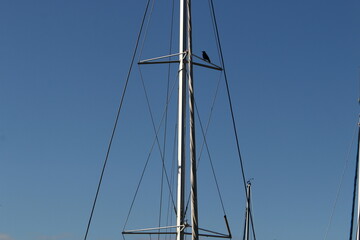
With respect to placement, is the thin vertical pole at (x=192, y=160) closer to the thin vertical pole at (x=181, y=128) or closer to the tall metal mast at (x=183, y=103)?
the tall metal mast at (x=183, y=103)

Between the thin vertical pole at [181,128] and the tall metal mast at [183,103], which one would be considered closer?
the tall metal mast at [183,103]

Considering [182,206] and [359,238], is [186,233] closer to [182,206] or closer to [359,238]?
[182,206]

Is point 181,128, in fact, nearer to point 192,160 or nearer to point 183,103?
point 183,103

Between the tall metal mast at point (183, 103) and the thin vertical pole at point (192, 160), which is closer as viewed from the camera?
the thin vertical pole at point (192, 160)

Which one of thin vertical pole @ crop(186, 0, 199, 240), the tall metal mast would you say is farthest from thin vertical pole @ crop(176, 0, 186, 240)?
thin vertical pole @ crop(186, 0, 199, 240)

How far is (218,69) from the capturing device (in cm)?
3406

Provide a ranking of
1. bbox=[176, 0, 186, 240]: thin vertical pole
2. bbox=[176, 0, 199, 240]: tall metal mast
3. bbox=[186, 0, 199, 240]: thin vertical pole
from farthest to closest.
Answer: bbox=[176, 0, 186, 240]: thin vertical pole < bbox=[176, 0, 199, 240]: tall metal mast < bbox=[186, 0, 199, 240]: thin vertical pole

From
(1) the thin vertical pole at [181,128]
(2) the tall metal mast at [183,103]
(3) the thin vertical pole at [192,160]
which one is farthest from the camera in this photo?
(1) the thin vertical pole at [181,128]

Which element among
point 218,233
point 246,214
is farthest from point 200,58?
point 246,214

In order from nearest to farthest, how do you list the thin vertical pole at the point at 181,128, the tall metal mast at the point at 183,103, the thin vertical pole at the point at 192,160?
the thin vertical pole at the point at 192,160
the tall metal mast at the point at 183,103
the thin vertical pole at the point at 181,128

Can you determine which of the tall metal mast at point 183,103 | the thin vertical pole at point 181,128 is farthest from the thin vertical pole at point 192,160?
the thin vertical pole at point 181,128

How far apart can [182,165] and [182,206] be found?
1554 mm

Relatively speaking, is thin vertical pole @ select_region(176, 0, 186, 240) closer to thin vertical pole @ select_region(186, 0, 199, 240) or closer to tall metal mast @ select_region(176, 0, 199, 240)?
tall metal mast @ select_region(176, 0, 199, 240)

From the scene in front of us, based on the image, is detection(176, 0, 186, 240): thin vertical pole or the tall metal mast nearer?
the tall metal mast
